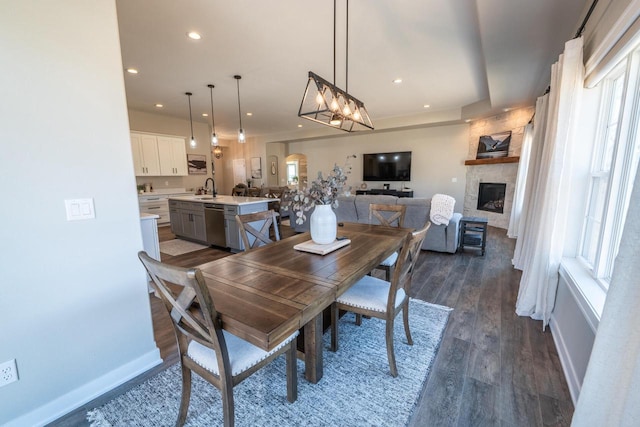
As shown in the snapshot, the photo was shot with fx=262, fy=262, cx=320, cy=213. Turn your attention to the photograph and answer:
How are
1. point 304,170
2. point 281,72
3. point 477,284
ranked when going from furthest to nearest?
point 304,170 → point 281,72 → point 477,284

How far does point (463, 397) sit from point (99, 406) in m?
2.09

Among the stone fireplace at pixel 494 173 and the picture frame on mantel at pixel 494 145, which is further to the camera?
the picture frame on mantel at pixel 494 145

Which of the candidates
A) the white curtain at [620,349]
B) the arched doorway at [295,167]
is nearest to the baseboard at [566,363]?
the white curtain at [620,349]

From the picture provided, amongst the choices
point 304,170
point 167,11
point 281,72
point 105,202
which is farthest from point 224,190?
point 105,202

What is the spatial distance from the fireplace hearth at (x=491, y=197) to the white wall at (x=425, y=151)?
479 millimetres

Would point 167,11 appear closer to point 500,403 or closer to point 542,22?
point 542,22

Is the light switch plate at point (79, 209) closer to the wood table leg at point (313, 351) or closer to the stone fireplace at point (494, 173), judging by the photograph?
the wood table leg at point (313, 351)

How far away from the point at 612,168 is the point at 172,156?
24.8 ft

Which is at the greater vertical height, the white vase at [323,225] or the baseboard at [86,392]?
the white vase at [323,225]

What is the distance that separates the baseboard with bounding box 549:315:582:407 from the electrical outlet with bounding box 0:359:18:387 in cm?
294

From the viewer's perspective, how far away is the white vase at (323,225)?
1895 millimetres

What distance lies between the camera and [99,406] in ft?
4.89

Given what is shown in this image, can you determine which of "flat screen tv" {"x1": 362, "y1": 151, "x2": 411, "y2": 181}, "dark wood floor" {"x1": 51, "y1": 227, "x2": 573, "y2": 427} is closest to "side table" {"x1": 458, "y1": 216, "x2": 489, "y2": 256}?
"dark wood floor" {"x1": 51, "y1": 227, "x2": 573, "y2": 427}

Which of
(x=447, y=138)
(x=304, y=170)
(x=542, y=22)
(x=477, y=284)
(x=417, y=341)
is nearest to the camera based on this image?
(x=417, y=341)
